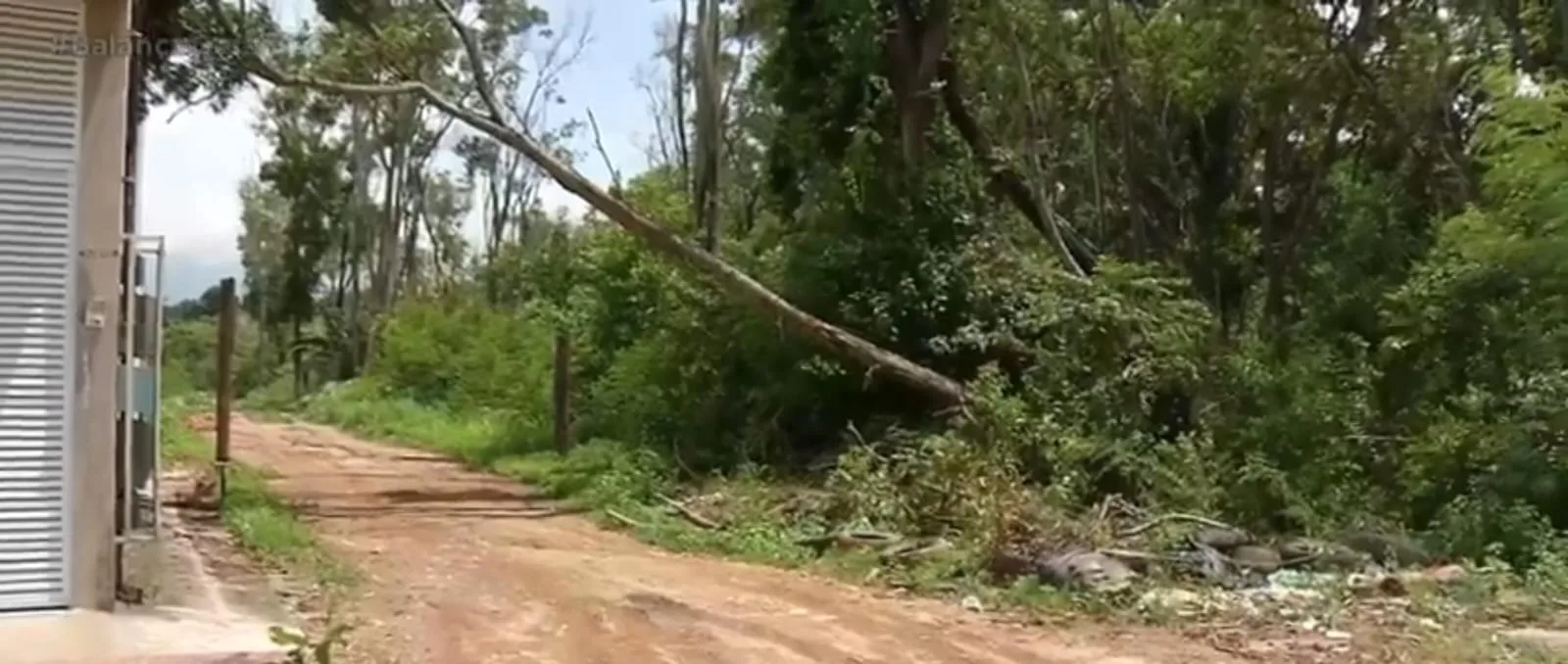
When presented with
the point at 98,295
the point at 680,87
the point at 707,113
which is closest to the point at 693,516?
the point at 98,295

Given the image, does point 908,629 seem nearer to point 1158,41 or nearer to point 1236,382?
point 1236,382

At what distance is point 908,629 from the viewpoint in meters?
8.71

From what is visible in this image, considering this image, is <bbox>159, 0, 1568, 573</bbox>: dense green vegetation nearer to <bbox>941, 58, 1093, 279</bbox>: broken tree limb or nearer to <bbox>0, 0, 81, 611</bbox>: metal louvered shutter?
<bbox>941, 58, 1093, 279</bbox>: broken tree limb

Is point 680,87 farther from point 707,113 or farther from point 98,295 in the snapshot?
point 98,295

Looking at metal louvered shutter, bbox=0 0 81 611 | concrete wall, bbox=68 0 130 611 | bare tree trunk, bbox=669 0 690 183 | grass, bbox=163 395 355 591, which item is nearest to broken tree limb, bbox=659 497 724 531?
grass, bbox=163 395 355 591

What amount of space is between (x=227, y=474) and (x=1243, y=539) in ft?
31.2

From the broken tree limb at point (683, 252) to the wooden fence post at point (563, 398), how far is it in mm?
3898

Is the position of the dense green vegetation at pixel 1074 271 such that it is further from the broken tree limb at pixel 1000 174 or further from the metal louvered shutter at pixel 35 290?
the metal louvered shutter at pixel 35 290

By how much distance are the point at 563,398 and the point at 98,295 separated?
11.9 meters

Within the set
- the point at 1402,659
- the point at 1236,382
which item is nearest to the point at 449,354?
the point at 1236,382

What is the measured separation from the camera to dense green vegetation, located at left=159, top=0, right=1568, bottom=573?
12.0 metres

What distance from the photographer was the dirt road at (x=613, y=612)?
796cm

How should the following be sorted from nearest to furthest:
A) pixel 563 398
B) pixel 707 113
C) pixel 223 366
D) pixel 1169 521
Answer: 1. pixel 1169 521
2. pixel 223 366
3. pixel 563 398
4. pixel 707 113

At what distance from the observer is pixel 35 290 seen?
22.6ft
